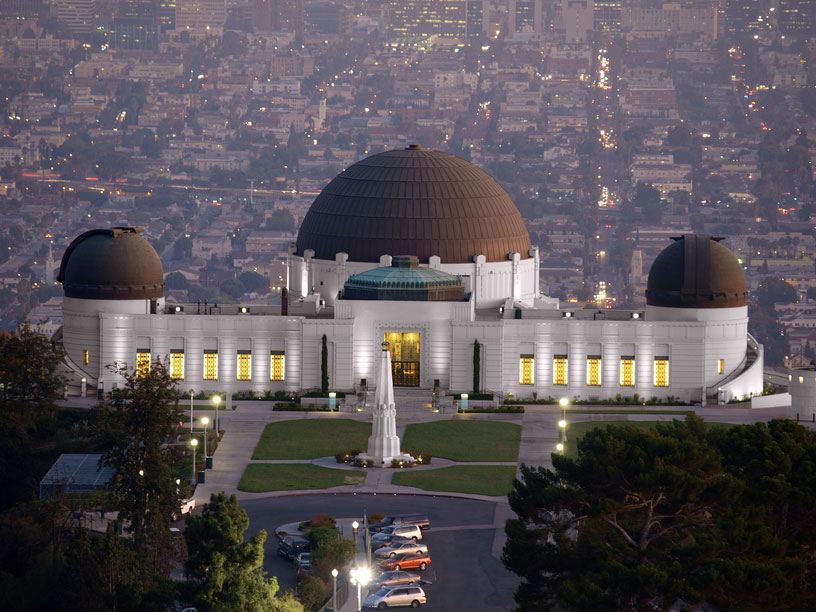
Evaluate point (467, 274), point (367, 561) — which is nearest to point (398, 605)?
point (367, 561)

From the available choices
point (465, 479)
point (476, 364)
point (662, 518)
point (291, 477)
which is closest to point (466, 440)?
point (465, 479)

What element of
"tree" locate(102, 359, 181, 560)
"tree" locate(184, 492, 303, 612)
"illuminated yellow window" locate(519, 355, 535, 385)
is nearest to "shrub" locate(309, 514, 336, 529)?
"tree" locate(102, 359, 181, 560)

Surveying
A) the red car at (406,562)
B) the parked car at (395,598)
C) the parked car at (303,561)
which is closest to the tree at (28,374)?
the parked car at (303,561)

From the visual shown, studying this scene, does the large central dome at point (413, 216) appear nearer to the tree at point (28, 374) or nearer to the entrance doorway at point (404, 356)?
the entrance doorway at point (404, 356)

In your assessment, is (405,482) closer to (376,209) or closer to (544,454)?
(544,454)

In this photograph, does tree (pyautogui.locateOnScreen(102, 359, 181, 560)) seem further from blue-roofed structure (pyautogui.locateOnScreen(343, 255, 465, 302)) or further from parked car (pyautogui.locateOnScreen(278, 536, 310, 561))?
blue-roofed structure (pyautogui.locateOnScreen(343, 255, 465, 302))

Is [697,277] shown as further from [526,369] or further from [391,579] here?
[391,579]
